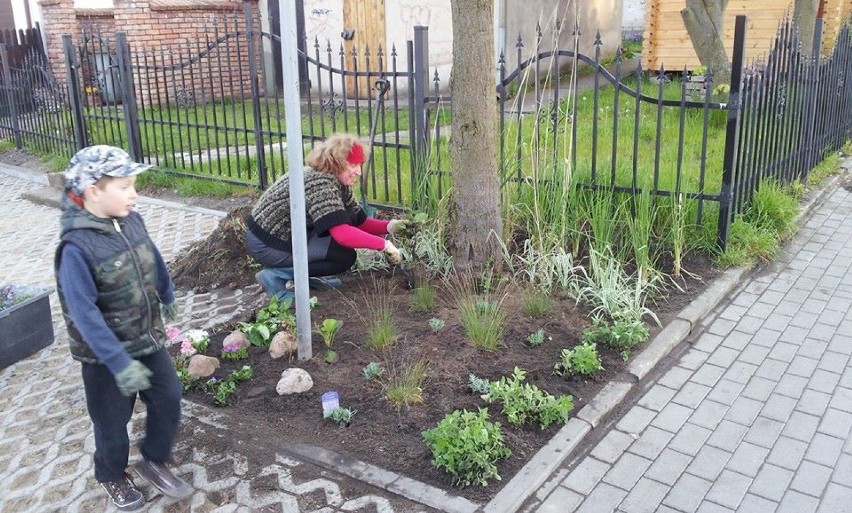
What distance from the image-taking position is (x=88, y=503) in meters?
3.37

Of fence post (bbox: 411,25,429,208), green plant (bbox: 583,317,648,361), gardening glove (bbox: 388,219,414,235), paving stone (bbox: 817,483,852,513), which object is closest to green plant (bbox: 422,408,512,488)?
green plant (bbox: 583,317,648,361)

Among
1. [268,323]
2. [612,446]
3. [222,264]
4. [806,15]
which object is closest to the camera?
[612,446]

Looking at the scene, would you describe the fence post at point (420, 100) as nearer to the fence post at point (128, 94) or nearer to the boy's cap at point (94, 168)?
the boy's cap at point (94, 168)

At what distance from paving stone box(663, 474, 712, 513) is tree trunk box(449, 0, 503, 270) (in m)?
2.11

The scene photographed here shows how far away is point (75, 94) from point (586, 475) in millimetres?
8381

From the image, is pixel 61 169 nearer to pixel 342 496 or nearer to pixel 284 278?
pixel 284 278

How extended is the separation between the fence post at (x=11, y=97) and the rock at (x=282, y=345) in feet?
28.7

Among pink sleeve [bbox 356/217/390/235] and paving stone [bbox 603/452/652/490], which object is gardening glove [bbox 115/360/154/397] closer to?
paving stone [bbox 603/452/652/490]

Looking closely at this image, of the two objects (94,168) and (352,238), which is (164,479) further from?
(352,238)

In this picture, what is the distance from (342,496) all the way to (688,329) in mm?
2513

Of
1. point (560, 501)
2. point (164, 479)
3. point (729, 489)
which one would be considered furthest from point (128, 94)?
point (729, 489)

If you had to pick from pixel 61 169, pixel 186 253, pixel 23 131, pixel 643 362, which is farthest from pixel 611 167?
pixel 23 131

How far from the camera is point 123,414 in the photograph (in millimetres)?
3223

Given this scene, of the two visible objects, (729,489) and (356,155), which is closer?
(729,489)
